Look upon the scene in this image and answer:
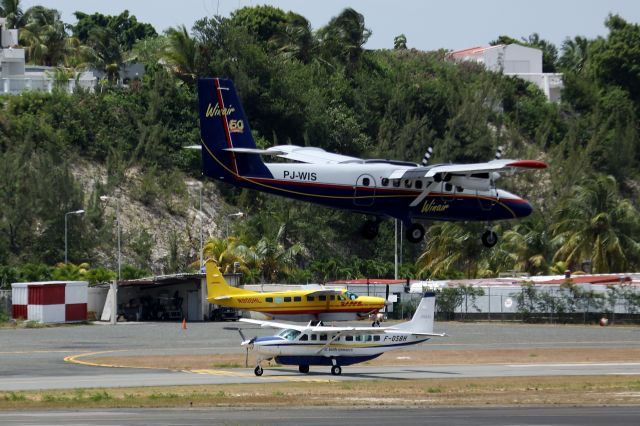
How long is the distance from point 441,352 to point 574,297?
27.0 m

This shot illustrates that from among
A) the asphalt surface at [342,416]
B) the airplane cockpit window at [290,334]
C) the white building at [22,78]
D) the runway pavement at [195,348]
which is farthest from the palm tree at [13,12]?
the asphalt surface at [342,416]

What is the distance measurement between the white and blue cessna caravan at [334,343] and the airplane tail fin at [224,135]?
12859mm

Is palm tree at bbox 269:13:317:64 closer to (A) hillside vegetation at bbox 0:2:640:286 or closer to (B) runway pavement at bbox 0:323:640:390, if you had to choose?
(A) hillside vegetation at bbox 0:2:640:286

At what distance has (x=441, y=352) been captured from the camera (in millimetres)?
80438

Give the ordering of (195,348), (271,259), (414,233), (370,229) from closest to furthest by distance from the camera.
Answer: (414,233) → (370,229) → (195,348) → (271,259)

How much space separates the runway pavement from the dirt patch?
2319 mm

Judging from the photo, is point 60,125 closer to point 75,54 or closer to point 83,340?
point 75,54

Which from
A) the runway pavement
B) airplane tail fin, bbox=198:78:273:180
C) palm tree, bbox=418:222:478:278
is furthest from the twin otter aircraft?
palm tree, bbox=418:222:478:278

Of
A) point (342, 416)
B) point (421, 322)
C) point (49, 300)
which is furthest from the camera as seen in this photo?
point (49, 300)

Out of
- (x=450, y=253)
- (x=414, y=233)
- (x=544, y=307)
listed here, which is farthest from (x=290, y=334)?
(x=450, y=253)

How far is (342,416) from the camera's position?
160ft

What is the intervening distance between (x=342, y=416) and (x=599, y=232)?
75.1 m

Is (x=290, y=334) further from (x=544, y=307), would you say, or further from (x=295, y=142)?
(x=295, y=142)

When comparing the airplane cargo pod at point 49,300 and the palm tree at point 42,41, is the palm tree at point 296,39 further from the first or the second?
the airplane cargo pod at point 49,300
